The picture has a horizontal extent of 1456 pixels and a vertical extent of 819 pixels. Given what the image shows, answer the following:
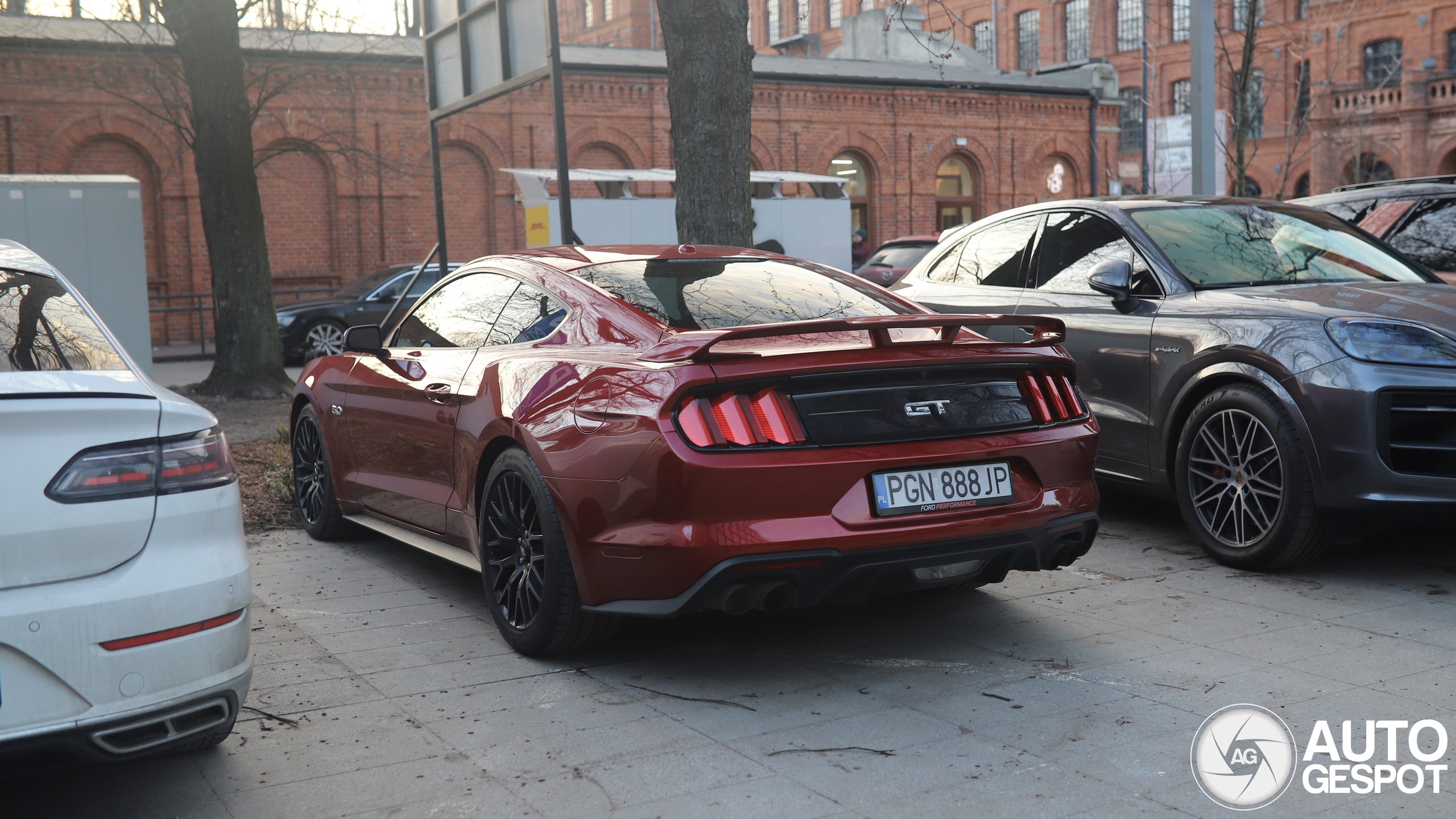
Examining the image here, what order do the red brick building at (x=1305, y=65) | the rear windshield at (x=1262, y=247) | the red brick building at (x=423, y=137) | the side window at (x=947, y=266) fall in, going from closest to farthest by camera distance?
1. the rear windshield at (x=1262, y=247)
2. the side window at (x=947, y=266)
3. the red brick building at (x=423, y=137)
4. the red brick building at (x=1305, y=65)

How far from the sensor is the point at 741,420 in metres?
3.79

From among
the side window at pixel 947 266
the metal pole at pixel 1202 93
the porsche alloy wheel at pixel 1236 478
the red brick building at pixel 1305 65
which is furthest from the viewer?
the red brick building at pixel 1305 65

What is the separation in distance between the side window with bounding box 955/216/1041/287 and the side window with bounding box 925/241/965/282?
0.03 meters

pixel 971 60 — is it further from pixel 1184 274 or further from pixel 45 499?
pixel 45 499

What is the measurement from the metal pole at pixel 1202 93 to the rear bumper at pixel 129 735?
9806 mm

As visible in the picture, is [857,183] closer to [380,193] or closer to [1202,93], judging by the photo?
[380,193]

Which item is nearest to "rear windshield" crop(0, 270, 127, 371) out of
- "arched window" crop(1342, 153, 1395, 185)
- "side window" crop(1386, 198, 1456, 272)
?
"side window" crop(1386, 198, 1456, 272)

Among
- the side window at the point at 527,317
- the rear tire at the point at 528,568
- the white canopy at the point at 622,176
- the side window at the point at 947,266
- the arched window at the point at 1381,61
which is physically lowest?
the rear tire at the point at 528,568

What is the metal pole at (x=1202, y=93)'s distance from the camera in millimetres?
10844

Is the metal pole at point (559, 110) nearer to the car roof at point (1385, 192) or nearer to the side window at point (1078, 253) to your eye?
the side window at point (1078, 253)

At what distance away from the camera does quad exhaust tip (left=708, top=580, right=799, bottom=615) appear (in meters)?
3.74

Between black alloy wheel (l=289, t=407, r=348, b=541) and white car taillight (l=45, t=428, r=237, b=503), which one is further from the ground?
white car taillight (l=45, t=428, r=237, b=503)

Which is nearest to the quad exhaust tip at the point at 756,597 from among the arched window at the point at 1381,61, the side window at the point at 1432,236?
the side window at the point at 1432,236

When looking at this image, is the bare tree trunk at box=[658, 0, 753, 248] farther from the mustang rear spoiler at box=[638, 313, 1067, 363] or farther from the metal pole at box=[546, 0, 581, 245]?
Answer: the mustang rear spoiler at box=[638, 313, 1067, 363]
